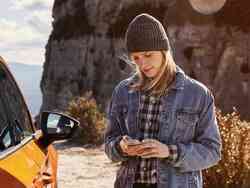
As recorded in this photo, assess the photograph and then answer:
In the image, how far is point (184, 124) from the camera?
143 inches

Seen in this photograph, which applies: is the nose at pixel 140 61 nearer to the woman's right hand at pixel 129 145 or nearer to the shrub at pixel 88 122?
the woman's right hand at pixel 129 145

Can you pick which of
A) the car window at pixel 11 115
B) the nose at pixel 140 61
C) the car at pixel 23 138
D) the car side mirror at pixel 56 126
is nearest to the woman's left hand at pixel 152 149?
the nose at pixel 140 61

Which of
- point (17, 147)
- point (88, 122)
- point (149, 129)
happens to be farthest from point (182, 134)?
point (88, 122)

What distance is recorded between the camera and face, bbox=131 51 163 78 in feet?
11.7

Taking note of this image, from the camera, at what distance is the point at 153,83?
3.57 metres

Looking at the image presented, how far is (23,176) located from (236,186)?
6907 millimetres

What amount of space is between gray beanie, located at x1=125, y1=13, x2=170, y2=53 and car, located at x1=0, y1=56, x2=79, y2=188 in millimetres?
789

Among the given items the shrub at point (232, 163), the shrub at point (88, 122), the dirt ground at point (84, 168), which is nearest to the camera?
the shrub at point (232, 163)

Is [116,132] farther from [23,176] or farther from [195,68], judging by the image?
[195,68]

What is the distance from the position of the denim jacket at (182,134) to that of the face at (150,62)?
0.49 ft

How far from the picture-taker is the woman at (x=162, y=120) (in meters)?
3.58

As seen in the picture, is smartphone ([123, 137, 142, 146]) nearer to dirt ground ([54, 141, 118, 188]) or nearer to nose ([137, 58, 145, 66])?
nose ([137, 58, 145, 66])

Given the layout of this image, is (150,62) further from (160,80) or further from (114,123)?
(114,123)

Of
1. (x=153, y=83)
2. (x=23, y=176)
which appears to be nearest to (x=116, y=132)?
(x=153, y=83)
